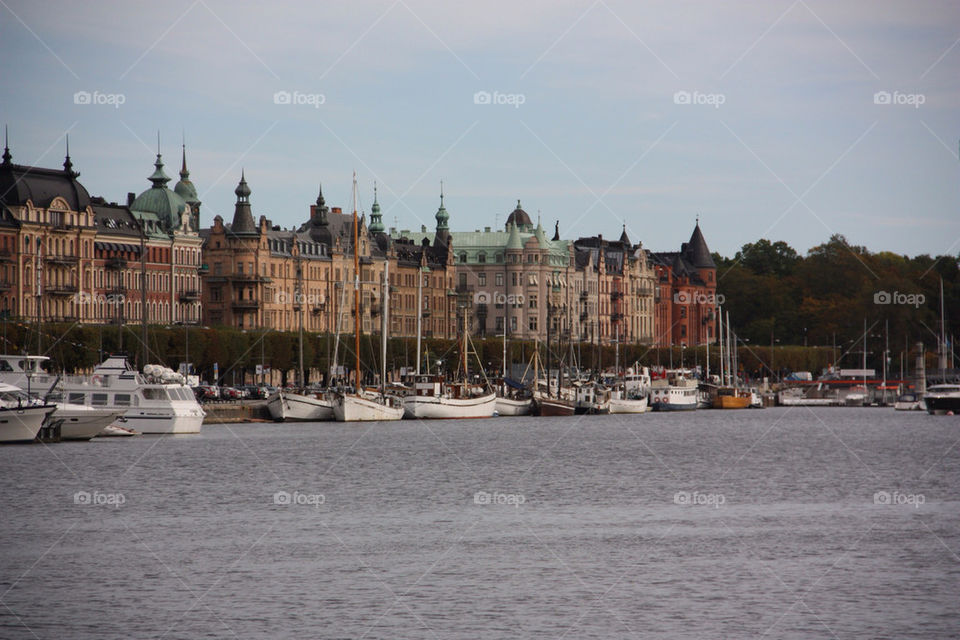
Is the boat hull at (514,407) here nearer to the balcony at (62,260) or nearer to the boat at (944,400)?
the boat at (944,400)

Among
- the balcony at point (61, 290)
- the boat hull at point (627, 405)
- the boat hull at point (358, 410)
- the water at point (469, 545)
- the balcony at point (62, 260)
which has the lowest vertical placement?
the water at point (469, 545)

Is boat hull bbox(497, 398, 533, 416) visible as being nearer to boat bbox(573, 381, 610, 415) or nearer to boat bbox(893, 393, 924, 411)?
boat bbox(573, 381, 610, 415)

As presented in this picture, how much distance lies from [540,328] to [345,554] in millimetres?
157153

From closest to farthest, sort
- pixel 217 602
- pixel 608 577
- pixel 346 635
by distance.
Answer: pixel 346 635, pixel 217 602, pixel 608 577

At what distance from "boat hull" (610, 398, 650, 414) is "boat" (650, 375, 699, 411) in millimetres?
5530

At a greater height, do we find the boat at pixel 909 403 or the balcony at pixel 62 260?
the balcony at pixel 62 260

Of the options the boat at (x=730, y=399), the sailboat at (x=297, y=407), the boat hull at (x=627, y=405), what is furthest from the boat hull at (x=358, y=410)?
the boat at (x=730, y=399)

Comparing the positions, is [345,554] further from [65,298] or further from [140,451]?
[65,298]

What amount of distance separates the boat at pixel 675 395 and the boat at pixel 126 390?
63.6 metres

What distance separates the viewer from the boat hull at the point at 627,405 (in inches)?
4936

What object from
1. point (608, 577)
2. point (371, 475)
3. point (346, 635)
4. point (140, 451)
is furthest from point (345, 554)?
point (140, 451)

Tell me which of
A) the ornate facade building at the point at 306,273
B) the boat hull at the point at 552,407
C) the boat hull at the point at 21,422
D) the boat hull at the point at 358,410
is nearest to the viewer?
the boat hull at the point at 21,422

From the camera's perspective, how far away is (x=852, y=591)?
104ft

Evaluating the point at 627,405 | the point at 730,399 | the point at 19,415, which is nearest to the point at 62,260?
the point at 627,405
